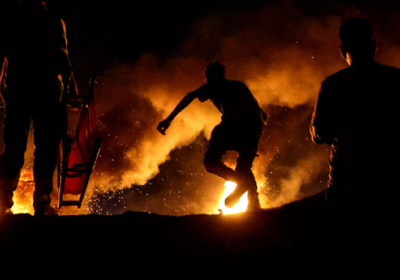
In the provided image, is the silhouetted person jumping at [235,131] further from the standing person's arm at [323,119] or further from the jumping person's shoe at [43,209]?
the standing person's arm at [323,119]

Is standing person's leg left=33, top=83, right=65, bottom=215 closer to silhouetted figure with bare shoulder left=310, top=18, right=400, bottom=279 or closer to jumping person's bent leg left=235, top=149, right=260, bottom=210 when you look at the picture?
jumping person's bent leg left=235, top=149, right=260, bottom=210

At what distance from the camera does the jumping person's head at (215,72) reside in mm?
3852

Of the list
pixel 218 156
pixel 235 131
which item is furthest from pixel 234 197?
pixel 235 131

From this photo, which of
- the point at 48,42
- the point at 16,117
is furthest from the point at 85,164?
the point at 48,42

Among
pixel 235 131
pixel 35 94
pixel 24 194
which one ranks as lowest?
pixel 24 194

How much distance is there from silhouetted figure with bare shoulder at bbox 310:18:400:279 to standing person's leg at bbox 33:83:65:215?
263 centimetres

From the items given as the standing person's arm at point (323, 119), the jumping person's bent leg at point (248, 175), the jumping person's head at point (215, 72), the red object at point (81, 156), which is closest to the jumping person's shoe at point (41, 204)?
the red object at point (81, 156)

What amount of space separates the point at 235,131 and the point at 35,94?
2170 mm

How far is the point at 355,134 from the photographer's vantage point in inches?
63.4

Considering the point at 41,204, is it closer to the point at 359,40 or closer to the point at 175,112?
the point at 175,112

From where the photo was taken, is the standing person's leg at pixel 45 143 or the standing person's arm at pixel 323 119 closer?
the standing person's arm at pixel 323 119

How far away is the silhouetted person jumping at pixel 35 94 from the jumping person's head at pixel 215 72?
1.62 metres

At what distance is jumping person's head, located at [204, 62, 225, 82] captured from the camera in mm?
3852

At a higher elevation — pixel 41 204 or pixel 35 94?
pixel 35 94
